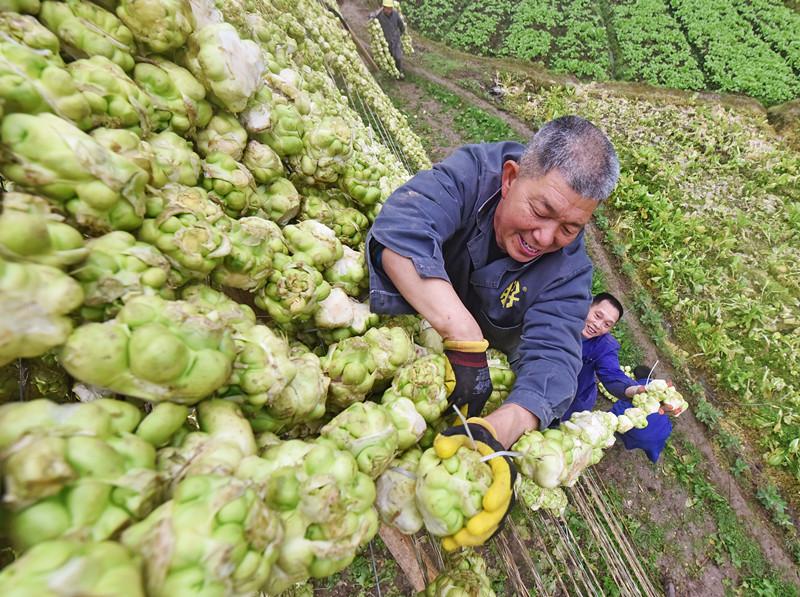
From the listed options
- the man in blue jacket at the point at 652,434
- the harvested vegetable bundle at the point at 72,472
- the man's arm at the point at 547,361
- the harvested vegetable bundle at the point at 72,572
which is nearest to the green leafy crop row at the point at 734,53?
the man in blue jacket at the point at 652,434

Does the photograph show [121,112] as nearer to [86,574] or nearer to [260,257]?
[260,257]

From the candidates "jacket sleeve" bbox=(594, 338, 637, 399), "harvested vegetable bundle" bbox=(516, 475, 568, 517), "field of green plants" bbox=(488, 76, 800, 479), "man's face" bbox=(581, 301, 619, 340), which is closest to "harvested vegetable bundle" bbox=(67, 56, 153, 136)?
"harvested vegetable bundle" bbox=(516, 475, 568, 517)

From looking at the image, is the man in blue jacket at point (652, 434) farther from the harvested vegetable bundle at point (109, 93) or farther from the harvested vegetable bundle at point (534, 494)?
the harvested vegetable bundle at point (109, 93)

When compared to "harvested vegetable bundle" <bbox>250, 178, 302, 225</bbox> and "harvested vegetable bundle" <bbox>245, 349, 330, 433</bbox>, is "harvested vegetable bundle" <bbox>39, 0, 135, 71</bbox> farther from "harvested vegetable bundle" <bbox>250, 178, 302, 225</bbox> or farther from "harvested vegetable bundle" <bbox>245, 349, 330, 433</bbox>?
"harvested vegetable bundle" <bbox>245, 349, 330, 433</bbox>

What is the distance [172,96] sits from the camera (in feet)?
4.66

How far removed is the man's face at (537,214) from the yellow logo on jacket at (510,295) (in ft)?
0.55

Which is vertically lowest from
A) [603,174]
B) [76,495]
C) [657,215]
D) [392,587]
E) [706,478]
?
[392,587]

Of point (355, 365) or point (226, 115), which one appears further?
point (226, 115)

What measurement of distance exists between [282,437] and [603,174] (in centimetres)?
183

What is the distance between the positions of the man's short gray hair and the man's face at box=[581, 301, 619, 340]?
3.13 meters

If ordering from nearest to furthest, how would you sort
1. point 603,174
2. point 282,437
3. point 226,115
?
point 282,437 → point 226,115 → point 603,174

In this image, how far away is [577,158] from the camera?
83.5 inches

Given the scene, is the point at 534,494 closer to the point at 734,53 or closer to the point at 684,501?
the point at 684,501

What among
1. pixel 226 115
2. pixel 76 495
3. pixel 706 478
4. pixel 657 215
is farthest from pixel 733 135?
pixel 76 495
